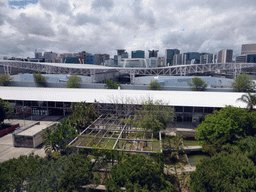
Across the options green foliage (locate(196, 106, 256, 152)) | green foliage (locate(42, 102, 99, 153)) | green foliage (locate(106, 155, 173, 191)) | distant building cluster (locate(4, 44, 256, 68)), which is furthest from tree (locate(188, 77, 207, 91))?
distant building cluster (locate(4, 44, 256, 68))

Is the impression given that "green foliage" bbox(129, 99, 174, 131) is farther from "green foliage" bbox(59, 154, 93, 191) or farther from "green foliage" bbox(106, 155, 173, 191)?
"green foliage" bbox(59, 154, 93, 191)

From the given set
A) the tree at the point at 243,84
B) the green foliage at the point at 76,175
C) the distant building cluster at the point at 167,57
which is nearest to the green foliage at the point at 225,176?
the green foliage at the point at 76,175

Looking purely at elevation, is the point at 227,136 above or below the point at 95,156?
above

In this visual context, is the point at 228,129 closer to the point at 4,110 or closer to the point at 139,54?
the point at 4,110

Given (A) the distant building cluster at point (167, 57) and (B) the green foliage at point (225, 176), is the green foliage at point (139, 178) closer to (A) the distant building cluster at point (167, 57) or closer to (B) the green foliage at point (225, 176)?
(B) the green foliage at point (225, 176)

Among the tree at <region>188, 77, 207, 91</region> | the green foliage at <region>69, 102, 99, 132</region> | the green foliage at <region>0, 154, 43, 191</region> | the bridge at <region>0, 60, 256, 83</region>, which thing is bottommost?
the green foliage at <region>0, 154, 43, 191</region>

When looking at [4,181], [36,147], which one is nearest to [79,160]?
[4,181]

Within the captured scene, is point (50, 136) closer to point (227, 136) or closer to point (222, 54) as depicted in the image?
point (227, 136)
